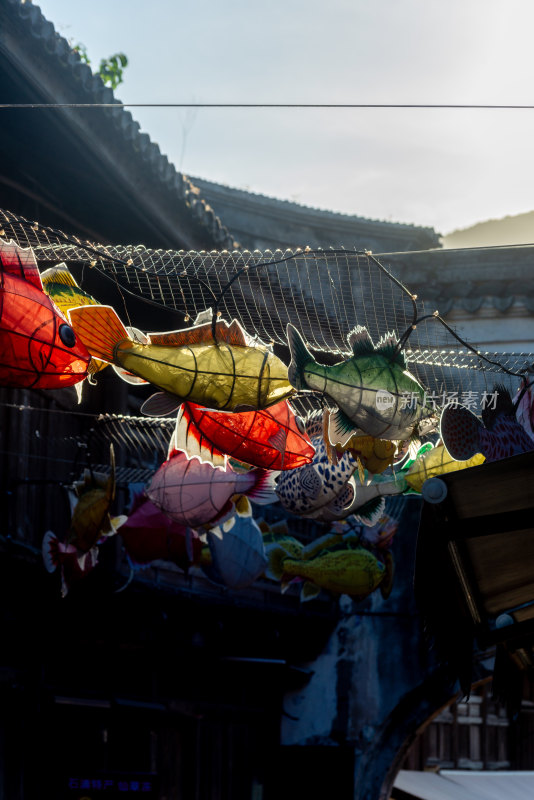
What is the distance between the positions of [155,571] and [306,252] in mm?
8206

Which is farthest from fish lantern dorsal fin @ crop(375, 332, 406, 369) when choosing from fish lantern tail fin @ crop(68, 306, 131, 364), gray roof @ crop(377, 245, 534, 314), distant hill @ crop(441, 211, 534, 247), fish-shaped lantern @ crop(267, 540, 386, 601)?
distant hill @ crop(441, 211, 534, 247)

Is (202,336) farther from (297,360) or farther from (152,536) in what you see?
(152,536)

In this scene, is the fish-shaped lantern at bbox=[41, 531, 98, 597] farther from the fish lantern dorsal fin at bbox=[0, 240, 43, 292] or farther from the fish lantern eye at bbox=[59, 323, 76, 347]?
the fish lantern dorsal fin at bbox=[0, 240, 43, 292]

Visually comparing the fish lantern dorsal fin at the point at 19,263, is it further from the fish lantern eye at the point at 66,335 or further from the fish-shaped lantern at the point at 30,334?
the fish lantern eye at the point at 66,335

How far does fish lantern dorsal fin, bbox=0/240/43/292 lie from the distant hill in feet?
77.9

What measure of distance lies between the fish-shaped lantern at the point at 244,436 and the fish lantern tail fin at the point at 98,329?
1.99ft

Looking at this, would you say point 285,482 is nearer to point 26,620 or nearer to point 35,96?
point 35,96

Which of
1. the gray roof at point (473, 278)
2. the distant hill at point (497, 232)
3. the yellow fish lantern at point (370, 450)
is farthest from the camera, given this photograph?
the distant hill at point (497, 232)

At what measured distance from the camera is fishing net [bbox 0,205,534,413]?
624cm

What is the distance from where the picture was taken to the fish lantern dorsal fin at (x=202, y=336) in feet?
18.1

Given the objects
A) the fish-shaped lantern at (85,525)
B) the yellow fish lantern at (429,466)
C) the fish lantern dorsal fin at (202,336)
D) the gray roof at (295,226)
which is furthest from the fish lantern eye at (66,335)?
the gray roof at (295,226)

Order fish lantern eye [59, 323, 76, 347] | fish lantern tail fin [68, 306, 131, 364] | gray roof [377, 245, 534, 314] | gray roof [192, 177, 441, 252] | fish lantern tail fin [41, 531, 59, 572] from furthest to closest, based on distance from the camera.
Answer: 1. gray roof [192, 177, 441, 252]
2. gray roof [377, 245, 534, 314]
3. fish lantern tail fin [41, 531, 59, 572]
4. fish lantern tail fin [68, 306, 131, 364]
5. fish lantern eye [59, 323, 76, 347]

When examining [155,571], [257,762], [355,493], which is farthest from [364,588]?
[257,762]

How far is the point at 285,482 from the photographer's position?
7535mm
